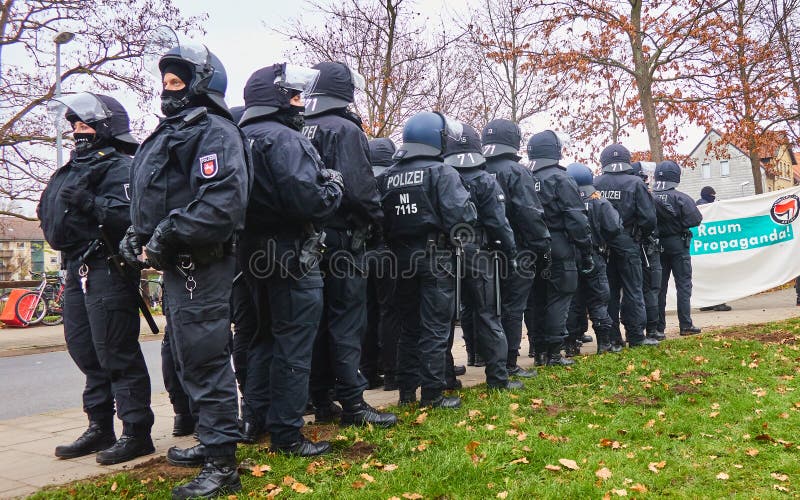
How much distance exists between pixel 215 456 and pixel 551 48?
15.8m

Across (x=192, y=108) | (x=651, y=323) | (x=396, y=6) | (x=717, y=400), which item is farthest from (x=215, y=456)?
(x=396, y=6)

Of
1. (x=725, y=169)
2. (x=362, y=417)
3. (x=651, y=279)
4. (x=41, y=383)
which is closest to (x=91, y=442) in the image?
(x=362, y=417)

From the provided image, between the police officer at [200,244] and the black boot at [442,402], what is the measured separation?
2.30 meters

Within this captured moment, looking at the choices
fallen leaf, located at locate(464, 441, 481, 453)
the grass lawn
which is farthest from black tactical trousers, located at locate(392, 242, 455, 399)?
fallen leaf, located at locate(464, 441, 481, 453)

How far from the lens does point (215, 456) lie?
12.1 ft

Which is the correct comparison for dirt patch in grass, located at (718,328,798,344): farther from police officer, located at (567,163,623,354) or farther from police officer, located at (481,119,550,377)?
police officer, located at (481,119,550,377)

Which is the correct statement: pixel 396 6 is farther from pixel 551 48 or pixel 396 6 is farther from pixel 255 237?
pixel 255 237

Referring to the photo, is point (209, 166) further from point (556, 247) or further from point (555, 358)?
point (555, 358)

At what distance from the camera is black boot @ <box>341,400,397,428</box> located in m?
5.05

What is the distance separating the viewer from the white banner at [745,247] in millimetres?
13219

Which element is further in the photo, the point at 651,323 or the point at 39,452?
the point at 651,323

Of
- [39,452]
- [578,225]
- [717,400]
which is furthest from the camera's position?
[578,225]

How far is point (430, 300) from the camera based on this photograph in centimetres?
578

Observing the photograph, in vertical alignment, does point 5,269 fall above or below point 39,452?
above
